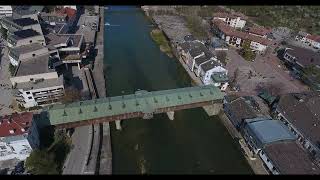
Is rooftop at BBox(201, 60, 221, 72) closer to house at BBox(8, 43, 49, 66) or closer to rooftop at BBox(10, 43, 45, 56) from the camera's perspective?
house at BBox(8, 43, 49, 66)

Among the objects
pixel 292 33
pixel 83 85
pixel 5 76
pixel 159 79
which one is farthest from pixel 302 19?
pixel 5 76

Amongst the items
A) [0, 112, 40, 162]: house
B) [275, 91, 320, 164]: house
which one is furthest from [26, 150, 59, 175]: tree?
[275, 91, 320, 164]: house

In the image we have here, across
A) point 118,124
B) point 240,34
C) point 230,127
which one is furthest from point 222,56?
point 118,124

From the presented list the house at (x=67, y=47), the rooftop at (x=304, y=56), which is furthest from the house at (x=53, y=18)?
the rooftop at (x=304, y=56)

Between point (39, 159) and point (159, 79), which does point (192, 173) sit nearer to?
point (39, 159)

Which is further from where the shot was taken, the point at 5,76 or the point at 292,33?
the point at 292,33

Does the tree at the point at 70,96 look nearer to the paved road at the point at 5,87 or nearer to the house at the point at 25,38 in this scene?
the paved road at the point at 5,87
